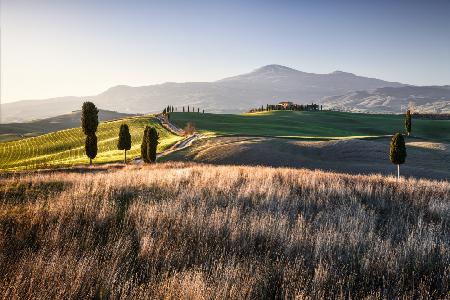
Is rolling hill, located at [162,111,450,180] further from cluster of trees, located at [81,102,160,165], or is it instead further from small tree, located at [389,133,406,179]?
small tree, located at [389,133,406,179]

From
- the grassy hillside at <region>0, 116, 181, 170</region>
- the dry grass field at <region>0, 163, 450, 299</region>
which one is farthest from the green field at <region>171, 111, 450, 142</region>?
the dry grass field at <region>0, 163, 450, 299</region>

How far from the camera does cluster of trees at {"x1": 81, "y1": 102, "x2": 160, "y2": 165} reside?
147ft

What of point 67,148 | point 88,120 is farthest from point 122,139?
point 67,148

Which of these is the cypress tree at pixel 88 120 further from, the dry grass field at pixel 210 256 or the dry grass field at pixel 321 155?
the dry grass field at pixel 210 256

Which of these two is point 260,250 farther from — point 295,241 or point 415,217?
point 415,217

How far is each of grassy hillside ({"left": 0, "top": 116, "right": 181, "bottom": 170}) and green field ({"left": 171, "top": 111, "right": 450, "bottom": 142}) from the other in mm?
12798

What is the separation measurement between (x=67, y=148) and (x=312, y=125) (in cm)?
5867

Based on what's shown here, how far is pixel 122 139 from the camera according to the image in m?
51.0

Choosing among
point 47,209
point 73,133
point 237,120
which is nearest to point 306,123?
point 237,120

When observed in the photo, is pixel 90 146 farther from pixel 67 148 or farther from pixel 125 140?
pixel 67 148

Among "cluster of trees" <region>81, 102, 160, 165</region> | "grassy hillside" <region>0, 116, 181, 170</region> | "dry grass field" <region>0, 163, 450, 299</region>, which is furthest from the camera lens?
"grassy hillside" <region>0, 116, 181, 170</region>

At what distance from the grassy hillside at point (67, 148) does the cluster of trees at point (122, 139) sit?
7.72 feet

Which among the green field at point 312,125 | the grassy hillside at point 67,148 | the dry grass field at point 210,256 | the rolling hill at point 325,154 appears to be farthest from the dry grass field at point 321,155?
the dry grass field at point 210,256

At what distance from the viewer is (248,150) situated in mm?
46969
